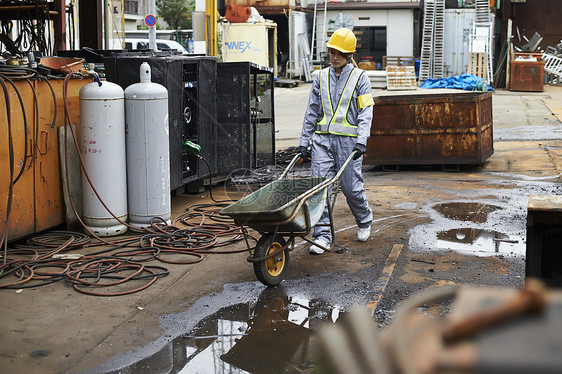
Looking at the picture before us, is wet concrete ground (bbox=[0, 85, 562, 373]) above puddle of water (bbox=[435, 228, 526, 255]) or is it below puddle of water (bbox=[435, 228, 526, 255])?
below

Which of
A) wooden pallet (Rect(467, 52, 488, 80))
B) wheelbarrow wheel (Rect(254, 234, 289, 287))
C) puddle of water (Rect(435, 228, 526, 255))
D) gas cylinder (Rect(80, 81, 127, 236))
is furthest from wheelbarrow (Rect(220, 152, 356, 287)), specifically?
wooden pallet (Rect(467, 52, 488, 80))

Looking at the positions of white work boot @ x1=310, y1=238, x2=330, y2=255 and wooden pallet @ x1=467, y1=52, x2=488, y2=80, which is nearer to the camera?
white work boot @ x1=310, y1=238, x2=330, y2=255

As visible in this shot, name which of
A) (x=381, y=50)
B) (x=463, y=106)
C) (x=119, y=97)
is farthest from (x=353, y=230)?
(x=381, y=50)

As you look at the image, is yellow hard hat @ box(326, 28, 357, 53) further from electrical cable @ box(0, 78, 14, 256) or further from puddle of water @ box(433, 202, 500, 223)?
electrical cable @ box(0, 78, 14, 256)

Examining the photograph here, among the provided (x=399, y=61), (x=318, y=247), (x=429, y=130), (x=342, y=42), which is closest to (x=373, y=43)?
(x=399, y=61)

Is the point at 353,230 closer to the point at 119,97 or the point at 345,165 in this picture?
the point at 345,165

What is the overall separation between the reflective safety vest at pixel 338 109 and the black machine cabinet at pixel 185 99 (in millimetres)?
2112

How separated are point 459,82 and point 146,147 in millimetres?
20335

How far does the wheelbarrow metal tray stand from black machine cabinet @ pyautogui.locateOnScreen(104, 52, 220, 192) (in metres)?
2.40

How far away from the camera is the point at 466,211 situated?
827 centimetres

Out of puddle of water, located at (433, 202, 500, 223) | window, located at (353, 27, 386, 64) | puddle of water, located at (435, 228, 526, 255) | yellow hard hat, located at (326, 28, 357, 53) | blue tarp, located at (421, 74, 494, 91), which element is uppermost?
window, located at (353, 27, 386, 64)

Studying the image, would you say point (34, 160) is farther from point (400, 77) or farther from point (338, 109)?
point (400, 77)

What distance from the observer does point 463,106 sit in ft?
35.3

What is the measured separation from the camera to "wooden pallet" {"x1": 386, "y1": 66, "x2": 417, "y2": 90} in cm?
2797
